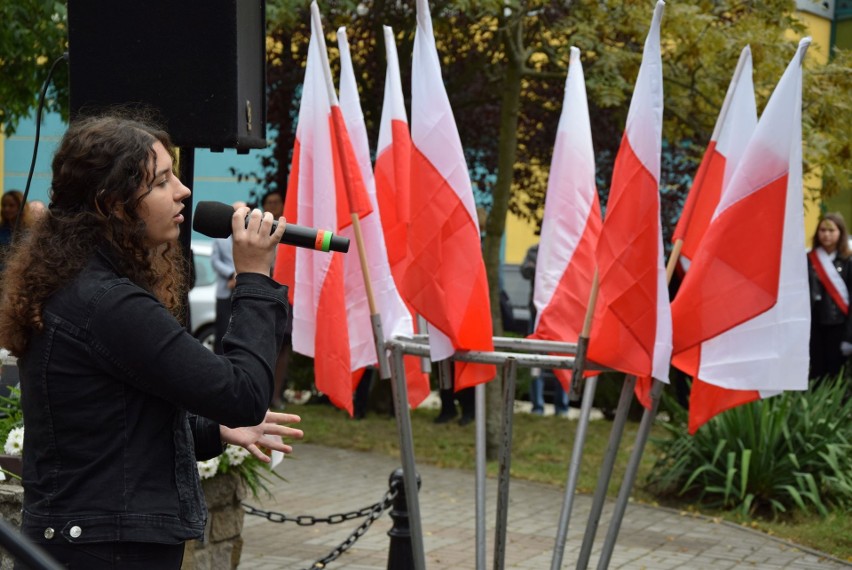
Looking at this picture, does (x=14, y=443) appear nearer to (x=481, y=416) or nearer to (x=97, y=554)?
(x=481, y=416)

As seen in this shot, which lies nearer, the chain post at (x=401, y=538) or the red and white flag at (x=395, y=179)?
the red and white flag at (x=395, y=179)

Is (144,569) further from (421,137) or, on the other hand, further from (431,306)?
(421,137)

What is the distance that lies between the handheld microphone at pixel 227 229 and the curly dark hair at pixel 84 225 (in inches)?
9.0

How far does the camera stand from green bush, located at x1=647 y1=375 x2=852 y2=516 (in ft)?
26.2

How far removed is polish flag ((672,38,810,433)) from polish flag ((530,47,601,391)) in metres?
0.94

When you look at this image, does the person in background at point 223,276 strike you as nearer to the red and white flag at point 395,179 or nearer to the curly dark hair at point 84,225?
the red and white flag at point 395,179

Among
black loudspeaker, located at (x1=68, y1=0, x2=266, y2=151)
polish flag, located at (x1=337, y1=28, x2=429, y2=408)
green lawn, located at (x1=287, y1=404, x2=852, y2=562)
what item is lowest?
green lawn, located at (x1=287, y1=404, x2=852, y2=562)

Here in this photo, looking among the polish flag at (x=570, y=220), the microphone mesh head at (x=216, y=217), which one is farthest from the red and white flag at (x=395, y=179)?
the microphone mesh head at (x=216, y=217)

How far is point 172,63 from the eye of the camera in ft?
13.2

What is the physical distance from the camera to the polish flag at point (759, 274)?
4258mm

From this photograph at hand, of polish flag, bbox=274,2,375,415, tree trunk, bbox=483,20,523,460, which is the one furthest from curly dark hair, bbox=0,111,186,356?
tree trunk, bbox=483,20,523,460

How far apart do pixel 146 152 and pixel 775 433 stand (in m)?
6.44

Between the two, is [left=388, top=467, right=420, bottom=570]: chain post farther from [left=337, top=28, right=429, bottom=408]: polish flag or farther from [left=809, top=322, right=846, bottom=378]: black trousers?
[left=809, top=322, right=846, bottom=378]: black trousers

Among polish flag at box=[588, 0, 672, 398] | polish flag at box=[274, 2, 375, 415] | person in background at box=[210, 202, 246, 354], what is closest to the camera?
polish flag at box=[588, 0, 672, 398]
